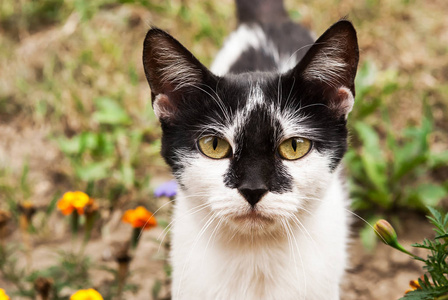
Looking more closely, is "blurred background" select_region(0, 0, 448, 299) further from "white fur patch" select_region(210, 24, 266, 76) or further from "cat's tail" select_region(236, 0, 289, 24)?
"white fur patch" select_region(210, 24, 266, 76)

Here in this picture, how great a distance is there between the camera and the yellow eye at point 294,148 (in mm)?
1543

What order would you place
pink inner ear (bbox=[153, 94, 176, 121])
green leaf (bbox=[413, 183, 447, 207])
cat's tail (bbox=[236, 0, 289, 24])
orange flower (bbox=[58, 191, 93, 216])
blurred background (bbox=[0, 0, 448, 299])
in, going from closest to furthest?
pink inner ear (bbox=[153, 94, 176, 121]) → orange flower (bbox=[58, 191, 93, 216]) → blurred background (bbox=[0, 0, 448, 299]) → green leaf (bbox=[413, 183, 447, 207]) → cat's tail (bbox=[236, 0, 289, 24])

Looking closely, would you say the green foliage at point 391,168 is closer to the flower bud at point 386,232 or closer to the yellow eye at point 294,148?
the yellow eye at point 294,148

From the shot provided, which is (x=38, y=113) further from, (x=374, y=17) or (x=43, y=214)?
(x=374, y=17)

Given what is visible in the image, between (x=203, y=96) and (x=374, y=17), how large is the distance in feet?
8.64

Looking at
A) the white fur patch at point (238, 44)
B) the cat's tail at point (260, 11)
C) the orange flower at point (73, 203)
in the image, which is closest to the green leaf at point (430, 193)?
the white fur patch at point (238, 44)

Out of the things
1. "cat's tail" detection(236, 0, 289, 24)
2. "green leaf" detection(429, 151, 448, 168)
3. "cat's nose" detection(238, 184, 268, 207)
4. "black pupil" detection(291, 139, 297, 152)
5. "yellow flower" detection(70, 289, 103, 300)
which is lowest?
"yellow flower" detection(70, 289, 103, 300)

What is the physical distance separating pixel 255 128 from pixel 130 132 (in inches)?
69.9

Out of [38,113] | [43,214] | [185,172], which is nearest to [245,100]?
[185,172]

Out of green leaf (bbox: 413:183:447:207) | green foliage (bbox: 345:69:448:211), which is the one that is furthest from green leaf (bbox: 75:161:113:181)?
green leaf (bbox: 413:183:447:207)

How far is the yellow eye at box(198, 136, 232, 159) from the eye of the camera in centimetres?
156

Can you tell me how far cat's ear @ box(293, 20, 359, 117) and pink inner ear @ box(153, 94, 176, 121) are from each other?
0.45 meters

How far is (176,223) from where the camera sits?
6.34ft

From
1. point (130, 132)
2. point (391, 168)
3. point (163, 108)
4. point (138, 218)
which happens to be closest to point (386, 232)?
point (163, 108)
